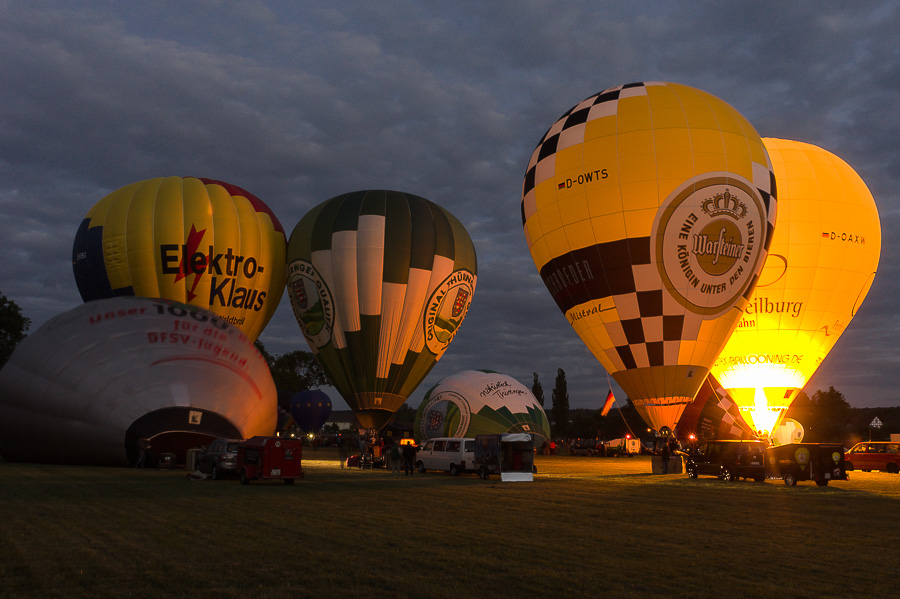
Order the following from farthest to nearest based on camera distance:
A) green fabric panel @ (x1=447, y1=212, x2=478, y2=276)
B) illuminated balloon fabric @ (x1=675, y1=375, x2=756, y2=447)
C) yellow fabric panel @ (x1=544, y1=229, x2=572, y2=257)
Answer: illuminated balloon fabric @ (x1=675, y1=375, x2=756, y2=447) → green fabric panel @ (x1=447, y1=212, x2=478, y2=276) → yellow fabric panel @ (x1=544, y1=229, x2=572, y2=257)

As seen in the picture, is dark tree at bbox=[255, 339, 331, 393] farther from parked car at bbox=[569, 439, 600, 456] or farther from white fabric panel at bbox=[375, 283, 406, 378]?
white fabric panel at bbox=[375, 283, 406, 378]

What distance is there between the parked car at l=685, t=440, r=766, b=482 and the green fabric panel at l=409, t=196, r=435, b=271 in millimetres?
13379

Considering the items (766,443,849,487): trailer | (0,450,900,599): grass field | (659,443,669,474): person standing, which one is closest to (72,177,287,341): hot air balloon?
(0,450,900,599): grass field

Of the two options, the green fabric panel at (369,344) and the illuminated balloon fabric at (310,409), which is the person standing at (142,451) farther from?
the illuminated balloon fabric at (310,409)

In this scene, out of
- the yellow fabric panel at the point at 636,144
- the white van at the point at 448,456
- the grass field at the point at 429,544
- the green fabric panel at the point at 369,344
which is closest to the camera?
the grass field at the point at 429,544

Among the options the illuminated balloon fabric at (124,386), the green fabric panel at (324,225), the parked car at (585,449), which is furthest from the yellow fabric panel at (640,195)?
the parked car at (585,449)

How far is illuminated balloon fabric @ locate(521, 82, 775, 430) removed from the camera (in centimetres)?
2562

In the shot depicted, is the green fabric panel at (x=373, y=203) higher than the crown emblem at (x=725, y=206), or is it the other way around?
the green fabric panel at (x=373, y=203)

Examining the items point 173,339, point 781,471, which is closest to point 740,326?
point 781,471

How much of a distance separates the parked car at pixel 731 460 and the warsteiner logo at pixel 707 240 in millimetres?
4544

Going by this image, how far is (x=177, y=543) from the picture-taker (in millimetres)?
9562

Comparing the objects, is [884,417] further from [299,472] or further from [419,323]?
[299,472]

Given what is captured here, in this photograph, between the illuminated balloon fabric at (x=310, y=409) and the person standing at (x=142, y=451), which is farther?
the illuminated balloon fabric at (x=310, y=409)

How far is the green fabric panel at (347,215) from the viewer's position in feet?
Answer: 107
